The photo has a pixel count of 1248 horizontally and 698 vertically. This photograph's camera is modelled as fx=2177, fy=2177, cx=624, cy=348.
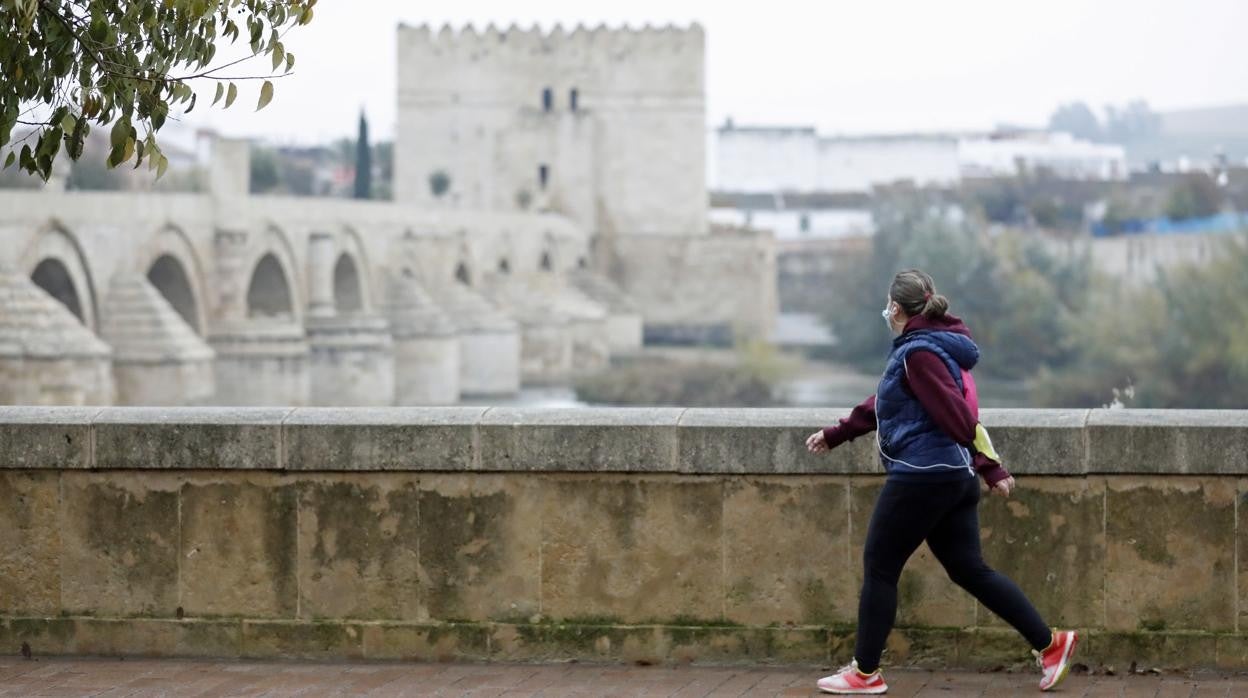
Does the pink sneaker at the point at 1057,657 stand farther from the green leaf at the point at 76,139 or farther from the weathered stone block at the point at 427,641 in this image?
the green leaf at the point at 76,139

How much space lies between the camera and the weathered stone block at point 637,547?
627 centimetres

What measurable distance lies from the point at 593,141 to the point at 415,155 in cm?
A: 666

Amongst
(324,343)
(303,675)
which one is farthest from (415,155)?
(303,675)

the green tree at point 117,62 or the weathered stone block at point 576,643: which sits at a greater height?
the green tree at point 117,62

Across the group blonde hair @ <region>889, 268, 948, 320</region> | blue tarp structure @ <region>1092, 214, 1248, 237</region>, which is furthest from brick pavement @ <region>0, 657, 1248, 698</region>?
blue tarp structure @ <region>1092, 214, 1248, 237</region>

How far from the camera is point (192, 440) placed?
6383 mm

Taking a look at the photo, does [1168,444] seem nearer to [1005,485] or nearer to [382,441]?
[1005,485]

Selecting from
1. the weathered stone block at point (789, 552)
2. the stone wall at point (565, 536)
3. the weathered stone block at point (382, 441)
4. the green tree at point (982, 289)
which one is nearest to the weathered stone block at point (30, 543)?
the stone wall at point (565, 536)

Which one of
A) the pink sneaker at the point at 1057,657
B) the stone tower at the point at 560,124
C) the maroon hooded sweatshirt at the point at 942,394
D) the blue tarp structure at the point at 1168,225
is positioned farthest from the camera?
the blue tarp structure at the point at 1168,225

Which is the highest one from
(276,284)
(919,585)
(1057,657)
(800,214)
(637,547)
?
(800,214)

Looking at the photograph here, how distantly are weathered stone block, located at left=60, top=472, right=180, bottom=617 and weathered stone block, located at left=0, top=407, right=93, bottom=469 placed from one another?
0.20 ft

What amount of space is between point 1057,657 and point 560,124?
2661 inches

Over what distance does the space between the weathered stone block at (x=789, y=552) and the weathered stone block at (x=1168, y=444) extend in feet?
2.38

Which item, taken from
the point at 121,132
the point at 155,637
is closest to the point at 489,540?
the point at 155,637
